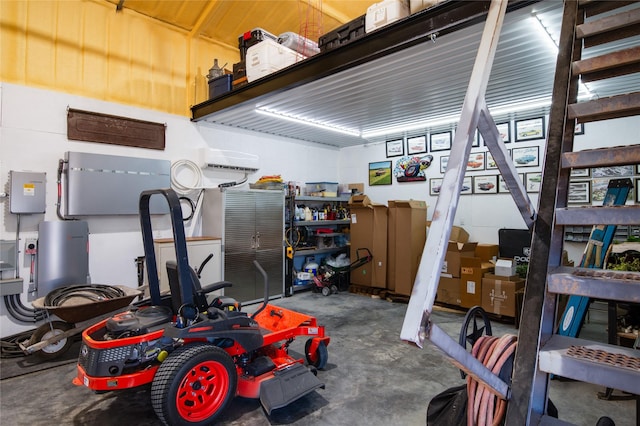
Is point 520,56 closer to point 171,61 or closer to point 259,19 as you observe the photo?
point 259,19

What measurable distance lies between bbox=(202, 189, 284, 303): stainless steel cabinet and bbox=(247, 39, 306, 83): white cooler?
196 centimetres

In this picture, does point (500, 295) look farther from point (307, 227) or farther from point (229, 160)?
point (229, 160)

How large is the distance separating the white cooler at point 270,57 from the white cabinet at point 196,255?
100 inches


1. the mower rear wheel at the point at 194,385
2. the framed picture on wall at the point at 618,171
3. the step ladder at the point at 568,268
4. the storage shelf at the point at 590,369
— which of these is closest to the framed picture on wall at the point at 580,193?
the framed picture on wall at the point at 618,171

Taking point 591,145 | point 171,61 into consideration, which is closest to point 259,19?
point 171,61

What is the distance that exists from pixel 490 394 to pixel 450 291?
14.7ft

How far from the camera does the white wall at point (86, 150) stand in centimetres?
420

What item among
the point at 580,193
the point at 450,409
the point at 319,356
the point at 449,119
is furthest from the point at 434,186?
the point at 450,409

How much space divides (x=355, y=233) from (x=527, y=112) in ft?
11.6

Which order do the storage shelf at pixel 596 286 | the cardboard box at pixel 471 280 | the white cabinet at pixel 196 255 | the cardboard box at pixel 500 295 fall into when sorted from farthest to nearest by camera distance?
1. the cardboard box at pixel 471 280
2. the white cabinet at pixel 196 255
3. the cardboard box at pixel 500 295
4. the storage shelf at pixel 596 286

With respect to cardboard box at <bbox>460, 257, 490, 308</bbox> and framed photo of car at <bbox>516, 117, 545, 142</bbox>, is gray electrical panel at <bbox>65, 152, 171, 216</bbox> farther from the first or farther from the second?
framed photo of car at <bbox>516, 117, 545, 142</bbox>

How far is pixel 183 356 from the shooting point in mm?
2459

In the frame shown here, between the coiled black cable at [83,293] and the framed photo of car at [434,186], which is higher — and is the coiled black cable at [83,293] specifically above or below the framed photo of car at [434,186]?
below

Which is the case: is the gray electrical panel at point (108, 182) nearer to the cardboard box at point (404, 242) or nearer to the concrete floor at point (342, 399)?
the concrete floor at point (342, 399)
